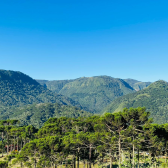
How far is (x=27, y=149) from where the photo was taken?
35.7m

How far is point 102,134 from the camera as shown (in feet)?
119

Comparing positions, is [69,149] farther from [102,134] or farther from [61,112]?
[61,112]

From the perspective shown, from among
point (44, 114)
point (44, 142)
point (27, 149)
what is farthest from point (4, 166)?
point (44, 114)

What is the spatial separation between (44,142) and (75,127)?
30398 millimetres

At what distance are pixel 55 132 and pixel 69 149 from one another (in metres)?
14.4

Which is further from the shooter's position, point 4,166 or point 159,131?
point 159,131

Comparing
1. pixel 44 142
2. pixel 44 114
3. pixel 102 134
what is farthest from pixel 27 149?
pixel 44 114

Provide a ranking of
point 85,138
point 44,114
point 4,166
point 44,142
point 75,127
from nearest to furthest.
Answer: point 4,166 → point 44,142 → point 85,138 → point 75,127 → point 44,114

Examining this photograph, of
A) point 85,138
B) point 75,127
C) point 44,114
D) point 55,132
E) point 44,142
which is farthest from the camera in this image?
point 44,114

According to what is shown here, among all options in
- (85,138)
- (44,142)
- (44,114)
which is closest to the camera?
(44,142)

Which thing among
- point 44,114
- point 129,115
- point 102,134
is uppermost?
point 129,115

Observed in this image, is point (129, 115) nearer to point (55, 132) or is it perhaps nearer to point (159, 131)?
point (159, 131)

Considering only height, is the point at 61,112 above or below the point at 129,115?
below

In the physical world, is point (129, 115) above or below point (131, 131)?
above
